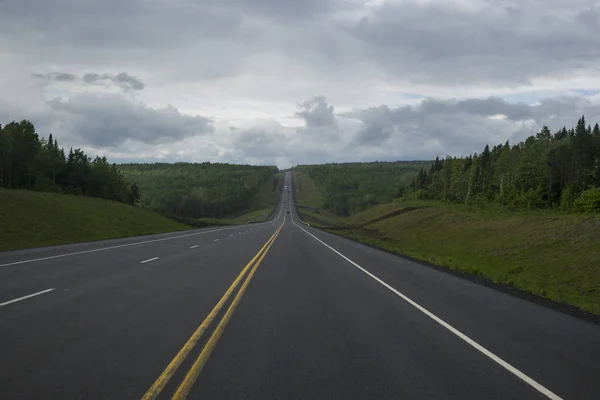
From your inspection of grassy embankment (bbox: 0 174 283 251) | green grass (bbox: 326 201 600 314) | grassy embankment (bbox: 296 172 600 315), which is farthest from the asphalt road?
grassy embankment (bbox: 0 174 283 251)

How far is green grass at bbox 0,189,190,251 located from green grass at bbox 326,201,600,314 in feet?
77.5

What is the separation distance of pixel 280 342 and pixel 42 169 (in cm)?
10030

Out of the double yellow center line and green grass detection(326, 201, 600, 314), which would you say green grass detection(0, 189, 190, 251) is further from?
green grass detection(326, 201, 600, 314)

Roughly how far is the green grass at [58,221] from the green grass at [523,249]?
23.6 m

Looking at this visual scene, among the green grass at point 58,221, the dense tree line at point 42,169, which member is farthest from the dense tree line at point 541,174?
the dense tree line at point 42,169

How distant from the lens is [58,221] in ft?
137

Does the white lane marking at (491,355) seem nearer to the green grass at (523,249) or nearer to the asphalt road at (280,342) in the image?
the asphalt road at (280,342)

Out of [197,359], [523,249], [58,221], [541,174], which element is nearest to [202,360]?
[197,359]

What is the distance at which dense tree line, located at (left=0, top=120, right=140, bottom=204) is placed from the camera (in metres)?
86.4

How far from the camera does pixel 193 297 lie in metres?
11.7

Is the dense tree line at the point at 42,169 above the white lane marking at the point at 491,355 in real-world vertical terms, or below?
above

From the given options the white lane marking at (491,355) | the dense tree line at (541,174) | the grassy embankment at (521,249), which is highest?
the dense tree line at (541,174)

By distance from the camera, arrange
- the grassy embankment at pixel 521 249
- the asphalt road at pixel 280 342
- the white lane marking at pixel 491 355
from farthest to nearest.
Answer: the grassy embankment at pixel 521 249 < the white lane marking at pixel 491 355 < the asphalt road at pixel 280 342

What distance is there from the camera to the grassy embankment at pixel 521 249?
19.9 meters
